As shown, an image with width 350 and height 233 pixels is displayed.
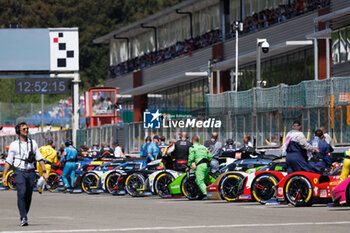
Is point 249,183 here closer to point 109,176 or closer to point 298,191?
point 298,191

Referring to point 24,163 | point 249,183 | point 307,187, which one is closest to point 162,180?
point 249,183

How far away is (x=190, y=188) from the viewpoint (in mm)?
25234

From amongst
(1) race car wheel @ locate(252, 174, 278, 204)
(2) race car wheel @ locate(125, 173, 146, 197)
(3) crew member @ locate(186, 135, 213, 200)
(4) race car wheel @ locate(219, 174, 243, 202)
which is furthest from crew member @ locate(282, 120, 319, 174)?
(2) race car wheel @ locate(125, 173, 146, 197)

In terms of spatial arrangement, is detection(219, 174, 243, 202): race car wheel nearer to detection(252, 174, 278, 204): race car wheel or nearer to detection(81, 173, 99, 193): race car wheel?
detection(252, 174, 278, 204): race car wheel

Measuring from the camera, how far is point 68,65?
53.4 meters

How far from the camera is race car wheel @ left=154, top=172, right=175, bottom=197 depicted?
2666 cm

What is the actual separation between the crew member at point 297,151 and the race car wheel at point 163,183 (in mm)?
6306

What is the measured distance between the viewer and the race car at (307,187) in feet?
64.8

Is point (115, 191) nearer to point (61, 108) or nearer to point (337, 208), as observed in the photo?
point (337, 208)

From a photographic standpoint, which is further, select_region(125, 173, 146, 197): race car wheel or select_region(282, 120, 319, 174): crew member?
select_region(125, 173, 146, 197): race car wheel

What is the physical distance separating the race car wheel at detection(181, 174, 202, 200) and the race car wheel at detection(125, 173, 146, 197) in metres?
2.65

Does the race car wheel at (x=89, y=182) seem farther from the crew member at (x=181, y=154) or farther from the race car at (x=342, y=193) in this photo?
the race car at (x=342, y=193)

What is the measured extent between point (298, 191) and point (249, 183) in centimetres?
238

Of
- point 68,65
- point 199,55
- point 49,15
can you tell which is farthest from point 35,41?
point 49,15
